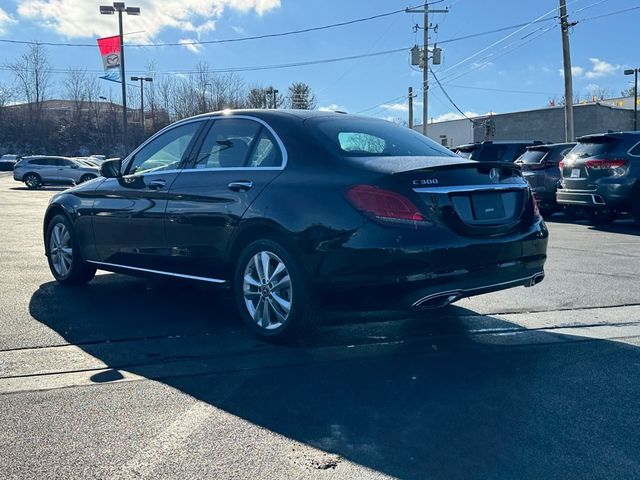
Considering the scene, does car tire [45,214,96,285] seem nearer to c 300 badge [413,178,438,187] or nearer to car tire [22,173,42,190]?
c 300 badge [413,178,438,187]

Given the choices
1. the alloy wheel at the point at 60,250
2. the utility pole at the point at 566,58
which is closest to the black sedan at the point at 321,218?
the alloy wheel at the point at 60,250

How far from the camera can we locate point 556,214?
15578mm

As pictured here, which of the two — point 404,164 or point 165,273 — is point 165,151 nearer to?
point 165,273

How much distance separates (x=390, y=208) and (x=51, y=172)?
31636 millimetres

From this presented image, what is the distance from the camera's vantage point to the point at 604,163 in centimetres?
1133

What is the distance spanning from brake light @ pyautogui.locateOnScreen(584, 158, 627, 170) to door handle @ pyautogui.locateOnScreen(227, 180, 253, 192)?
870cm

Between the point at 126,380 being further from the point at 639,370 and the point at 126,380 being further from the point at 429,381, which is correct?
the point at 639,370

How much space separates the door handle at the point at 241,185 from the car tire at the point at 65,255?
249 centimetres

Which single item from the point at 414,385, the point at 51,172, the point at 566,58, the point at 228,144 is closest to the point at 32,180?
the point at 51,172

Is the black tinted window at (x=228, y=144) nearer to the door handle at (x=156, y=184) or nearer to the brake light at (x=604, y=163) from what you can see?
the door handle at (x=156, y=184)

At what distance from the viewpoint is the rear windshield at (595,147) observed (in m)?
11.4

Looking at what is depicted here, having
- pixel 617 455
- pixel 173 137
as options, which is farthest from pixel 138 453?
pixel 173 137

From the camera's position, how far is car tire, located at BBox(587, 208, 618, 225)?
12728 mm

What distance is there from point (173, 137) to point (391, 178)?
2.49 m
